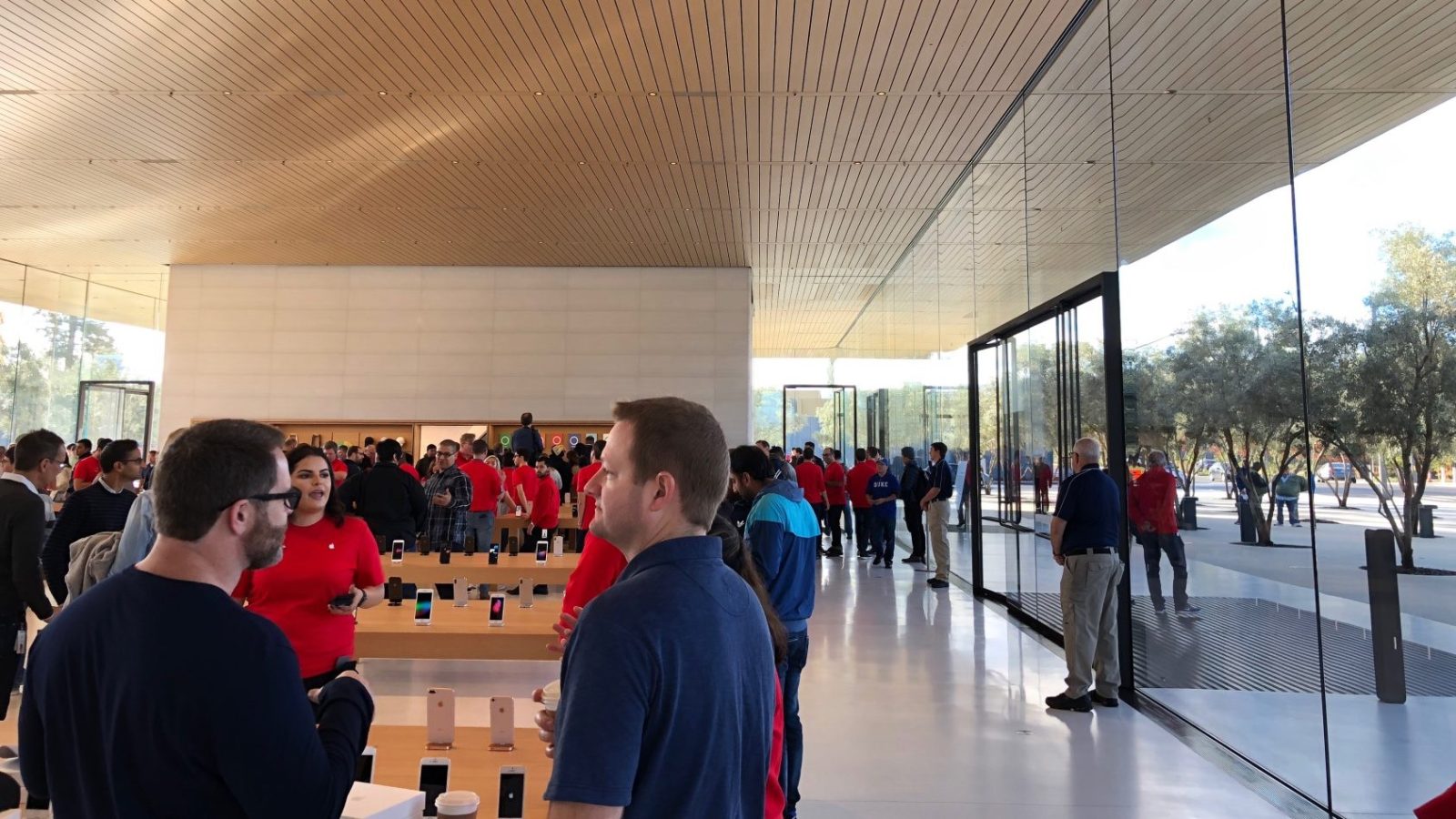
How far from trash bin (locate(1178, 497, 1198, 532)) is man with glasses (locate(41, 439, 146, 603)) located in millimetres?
5780

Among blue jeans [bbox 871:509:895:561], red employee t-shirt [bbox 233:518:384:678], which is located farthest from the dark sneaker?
blue jeans [bbox 871:509:895:561]

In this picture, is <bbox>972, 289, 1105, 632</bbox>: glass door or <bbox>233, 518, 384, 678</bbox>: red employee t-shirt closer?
<bbox>233, 518, 384, 678</bbox>: red employee t-shirt

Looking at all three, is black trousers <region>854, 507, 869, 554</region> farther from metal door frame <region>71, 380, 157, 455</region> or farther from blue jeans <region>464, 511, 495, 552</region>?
metal door frame <region>71, 380, 157, 455</region>

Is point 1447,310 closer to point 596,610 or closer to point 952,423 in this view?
point 596,610

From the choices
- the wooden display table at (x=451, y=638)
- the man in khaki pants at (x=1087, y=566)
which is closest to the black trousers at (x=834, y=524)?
the man in khaki pants at (x=1087, y=566)

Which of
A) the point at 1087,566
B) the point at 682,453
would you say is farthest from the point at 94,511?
the point at 1087,566

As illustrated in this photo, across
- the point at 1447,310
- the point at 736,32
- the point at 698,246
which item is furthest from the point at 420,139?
the point at 1447,310

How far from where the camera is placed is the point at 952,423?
10117 millimetres

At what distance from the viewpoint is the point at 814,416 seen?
18.9 metres

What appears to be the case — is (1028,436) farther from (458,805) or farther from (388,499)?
(458,805)

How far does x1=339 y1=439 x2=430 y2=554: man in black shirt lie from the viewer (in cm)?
641

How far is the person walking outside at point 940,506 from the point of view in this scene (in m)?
9.91

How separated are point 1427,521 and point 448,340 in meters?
14.3

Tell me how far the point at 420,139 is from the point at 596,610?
9356mm
